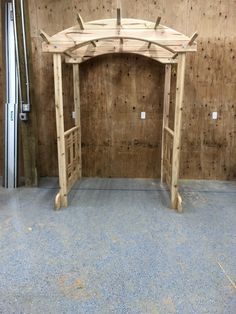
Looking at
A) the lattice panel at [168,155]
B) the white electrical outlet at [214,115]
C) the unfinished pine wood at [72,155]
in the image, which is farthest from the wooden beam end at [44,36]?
the white electrical outlet at [214,115]

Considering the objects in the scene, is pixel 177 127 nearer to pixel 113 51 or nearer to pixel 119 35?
pixel 119 35

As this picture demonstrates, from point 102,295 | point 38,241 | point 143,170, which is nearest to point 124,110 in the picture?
point 143,170

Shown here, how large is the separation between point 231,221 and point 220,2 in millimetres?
3202

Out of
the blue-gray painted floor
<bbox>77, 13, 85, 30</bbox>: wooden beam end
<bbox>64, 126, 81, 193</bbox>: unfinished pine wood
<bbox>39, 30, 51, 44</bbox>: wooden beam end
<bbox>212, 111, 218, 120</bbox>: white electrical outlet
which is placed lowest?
the blue-gray painted floor

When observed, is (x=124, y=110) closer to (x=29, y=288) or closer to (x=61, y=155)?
(x=61, y=155)

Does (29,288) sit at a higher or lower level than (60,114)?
lower

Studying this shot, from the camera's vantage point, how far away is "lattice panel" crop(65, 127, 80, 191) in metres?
3.85

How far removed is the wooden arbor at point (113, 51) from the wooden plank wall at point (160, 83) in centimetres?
29

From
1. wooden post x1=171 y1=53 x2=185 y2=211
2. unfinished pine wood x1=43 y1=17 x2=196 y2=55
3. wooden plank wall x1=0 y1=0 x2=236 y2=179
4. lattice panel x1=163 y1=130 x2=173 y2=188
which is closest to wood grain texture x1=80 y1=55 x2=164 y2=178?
wooden plank wall x1=0 y1=0 x2=236 y2=179

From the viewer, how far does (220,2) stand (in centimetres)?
415

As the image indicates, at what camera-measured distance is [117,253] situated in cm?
265

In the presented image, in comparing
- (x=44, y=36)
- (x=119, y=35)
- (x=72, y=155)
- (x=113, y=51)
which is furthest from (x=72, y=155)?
(x=119, y=35)

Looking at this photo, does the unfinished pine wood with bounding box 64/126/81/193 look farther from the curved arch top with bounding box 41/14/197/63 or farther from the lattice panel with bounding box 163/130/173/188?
the lattice panel with bounding box 163/130/173/188

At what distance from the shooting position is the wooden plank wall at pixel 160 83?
4207 millimetres
